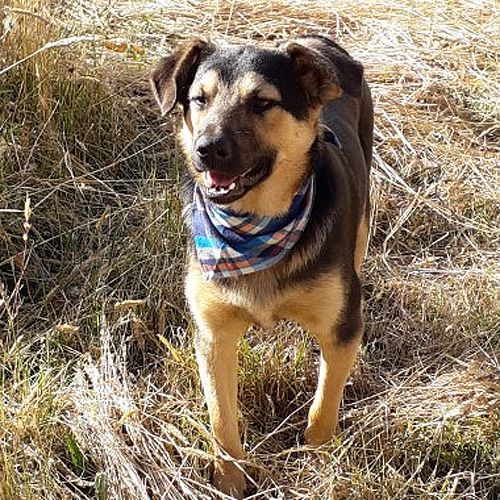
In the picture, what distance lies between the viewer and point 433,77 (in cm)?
628

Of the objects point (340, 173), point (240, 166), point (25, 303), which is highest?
point (240, 166)

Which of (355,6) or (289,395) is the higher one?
(355,6)

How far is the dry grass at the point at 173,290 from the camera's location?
11.6 feet

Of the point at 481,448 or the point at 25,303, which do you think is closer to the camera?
the point at 481,448

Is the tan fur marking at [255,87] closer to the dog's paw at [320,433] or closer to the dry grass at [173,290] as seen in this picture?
the dry grass at [173,290]

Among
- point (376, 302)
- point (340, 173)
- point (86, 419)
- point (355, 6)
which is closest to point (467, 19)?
point (355, 6)

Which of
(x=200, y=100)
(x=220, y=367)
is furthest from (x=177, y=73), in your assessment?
(x=220, y=367)

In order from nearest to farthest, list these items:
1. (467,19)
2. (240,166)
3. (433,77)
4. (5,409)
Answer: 1. (240,166)
2. (5,409)
3. (433,77)
4. (467,19)

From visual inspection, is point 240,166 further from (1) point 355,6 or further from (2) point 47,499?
(1) point 355,6

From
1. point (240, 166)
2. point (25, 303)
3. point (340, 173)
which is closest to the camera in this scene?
point (240, 166)

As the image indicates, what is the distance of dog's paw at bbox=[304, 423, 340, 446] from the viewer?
3688 mm

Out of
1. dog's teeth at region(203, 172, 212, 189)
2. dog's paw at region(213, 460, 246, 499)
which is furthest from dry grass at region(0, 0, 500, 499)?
dog's teeth at region(203, 172, 212, 189)

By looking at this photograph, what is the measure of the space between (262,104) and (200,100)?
23 cm

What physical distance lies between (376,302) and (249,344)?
30.5 inches
